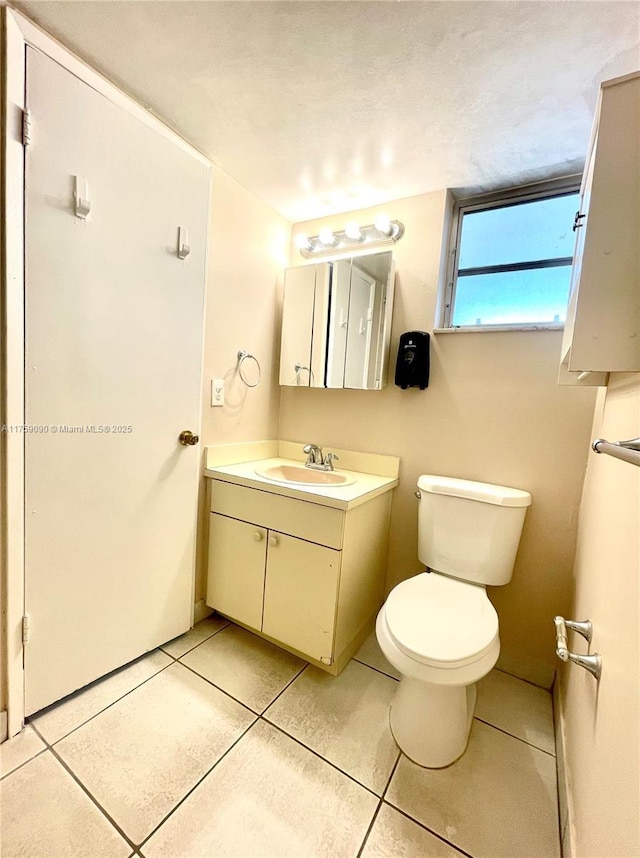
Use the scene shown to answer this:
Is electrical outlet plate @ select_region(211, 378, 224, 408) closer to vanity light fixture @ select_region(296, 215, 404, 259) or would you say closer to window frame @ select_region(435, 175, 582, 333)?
vanity light fixture @ select_region(296, 215, 404, 259)

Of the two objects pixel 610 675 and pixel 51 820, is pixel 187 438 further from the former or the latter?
pixel 610 675

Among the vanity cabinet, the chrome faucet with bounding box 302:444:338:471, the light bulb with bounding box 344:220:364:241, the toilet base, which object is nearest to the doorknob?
the vanity cabinet

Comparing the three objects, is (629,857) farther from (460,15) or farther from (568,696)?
(460,15)

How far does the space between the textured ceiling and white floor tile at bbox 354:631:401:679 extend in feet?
7.10

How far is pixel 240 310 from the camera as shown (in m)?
1.79

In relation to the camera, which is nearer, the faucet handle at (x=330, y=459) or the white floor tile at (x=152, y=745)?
the white floor tile at (x=152, y=745)

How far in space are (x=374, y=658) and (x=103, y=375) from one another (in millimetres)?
1657

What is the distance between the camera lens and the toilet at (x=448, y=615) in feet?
3.46

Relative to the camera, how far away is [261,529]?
153 centimetres

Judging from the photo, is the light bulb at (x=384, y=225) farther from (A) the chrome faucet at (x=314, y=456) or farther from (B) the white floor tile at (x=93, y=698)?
(B) the white floor tile at (x=93, y=698)

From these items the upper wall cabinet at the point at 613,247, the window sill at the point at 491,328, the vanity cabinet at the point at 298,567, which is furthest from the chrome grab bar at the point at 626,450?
the window sill at the point at 491,328

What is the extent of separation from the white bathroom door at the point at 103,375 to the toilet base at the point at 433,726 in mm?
1071

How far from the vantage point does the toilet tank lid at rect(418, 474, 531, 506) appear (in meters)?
1.39

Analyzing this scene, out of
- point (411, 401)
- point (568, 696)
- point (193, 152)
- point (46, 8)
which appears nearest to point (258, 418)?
point (411, 401)
